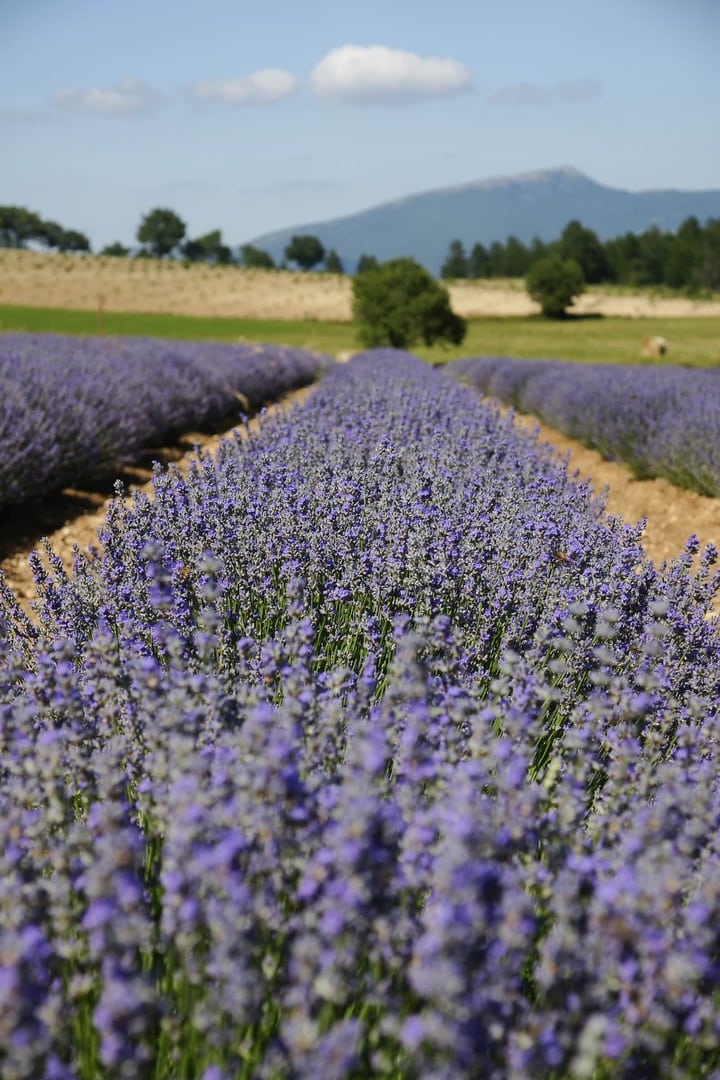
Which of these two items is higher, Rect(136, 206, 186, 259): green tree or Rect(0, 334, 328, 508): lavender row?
Rect(136, 206, 186, 259): green tree

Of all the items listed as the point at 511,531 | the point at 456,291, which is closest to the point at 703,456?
the point at 511,531

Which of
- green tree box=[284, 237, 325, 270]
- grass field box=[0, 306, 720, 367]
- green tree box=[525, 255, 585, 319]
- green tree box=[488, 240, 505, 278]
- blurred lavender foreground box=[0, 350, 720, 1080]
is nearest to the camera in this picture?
blurred lavender foreground box=[0, 350, 720, 1080]

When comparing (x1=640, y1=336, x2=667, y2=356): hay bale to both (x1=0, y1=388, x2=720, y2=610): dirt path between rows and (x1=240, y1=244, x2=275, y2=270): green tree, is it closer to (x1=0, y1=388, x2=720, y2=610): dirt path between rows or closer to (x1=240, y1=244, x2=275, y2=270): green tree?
(x1=0, y1=388, x2=720, y2=610): dirt path between rows

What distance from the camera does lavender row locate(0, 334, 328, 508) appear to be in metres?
5.93

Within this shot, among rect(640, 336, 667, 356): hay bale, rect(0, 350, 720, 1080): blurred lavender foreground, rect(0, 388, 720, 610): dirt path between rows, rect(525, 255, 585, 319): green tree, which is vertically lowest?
rect(0, 388, 720, 610): dirt path between rows

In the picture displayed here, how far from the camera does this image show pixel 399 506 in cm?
311

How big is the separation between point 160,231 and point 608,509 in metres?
86.6

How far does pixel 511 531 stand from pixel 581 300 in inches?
2256

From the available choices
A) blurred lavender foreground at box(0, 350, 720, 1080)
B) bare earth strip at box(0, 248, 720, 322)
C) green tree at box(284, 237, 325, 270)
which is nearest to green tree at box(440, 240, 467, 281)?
green tree at box(284, 237, 325, 270)

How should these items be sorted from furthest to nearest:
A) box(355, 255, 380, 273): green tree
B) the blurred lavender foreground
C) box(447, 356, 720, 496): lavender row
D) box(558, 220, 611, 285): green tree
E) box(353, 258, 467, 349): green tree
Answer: box(558, 220, 611, 285): green tree < box(355, 255, 380, 273): green tree < box(353, 258, 467, 349): green tree < box(447, 356, 720, 496): lavender row < the blurred lavender foreground

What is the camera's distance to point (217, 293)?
161 feet

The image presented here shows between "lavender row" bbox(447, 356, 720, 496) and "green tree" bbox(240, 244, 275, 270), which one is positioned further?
"green tree" bbox(240, 244, 275, 270)

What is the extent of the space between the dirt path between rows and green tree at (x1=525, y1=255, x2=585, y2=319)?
1651 inches

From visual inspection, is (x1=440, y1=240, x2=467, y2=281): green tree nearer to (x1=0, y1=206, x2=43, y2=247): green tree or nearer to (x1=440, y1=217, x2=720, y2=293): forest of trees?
(x1=440, y1=217, x2=720, y2=293): forest of trees
